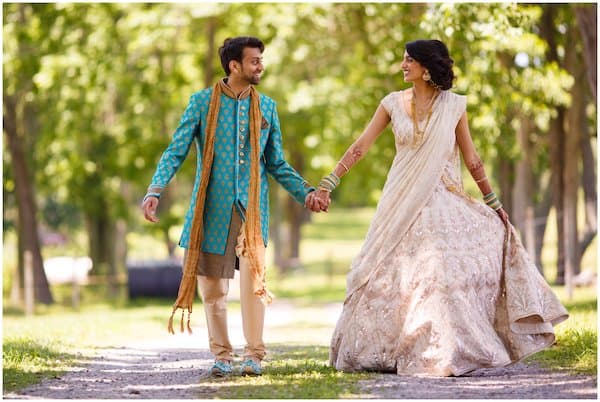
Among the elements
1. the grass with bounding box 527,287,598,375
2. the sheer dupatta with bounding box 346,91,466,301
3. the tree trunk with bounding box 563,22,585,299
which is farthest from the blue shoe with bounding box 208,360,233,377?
the tree trunk with bounding box 563,22,585,299

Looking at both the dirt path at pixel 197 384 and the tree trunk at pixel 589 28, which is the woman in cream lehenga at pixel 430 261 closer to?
the dirt path at pixel 197 384

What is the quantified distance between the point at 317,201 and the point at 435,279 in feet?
2.98

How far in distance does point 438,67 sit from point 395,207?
944 millimetres

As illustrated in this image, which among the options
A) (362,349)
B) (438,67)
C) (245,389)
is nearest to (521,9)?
(438,67)

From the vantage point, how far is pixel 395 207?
788cm

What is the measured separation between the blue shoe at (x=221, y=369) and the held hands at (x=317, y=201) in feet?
3.71

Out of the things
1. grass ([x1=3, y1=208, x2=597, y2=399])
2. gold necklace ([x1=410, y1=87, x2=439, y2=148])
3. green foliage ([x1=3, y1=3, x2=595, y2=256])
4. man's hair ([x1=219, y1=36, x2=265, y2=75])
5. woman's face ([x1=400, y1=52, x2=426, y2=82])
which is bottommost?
grass ([x1=3, y1=208, x2=597, y2=399])

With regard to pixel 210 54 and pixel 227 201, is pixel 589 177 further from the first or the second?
pixel 227 201

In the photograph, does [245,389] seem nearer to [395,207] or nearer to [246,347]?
[246,347]

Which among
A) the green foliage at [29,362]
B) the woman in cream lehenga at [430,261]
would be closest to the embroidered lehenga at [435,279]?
the woman in cream lehenga at [430,261]

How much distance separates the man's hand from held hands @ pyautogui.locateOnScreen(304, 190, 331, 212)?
101cm

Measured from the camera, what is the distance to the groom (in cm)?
763

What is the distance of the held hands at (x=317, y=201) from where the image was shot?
25.6 feet

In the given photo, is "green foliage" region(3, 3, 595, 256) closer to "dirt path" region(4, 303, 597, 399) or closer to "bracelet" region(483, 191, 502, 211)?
"bracelet" region(483, 191, 502, 211)
